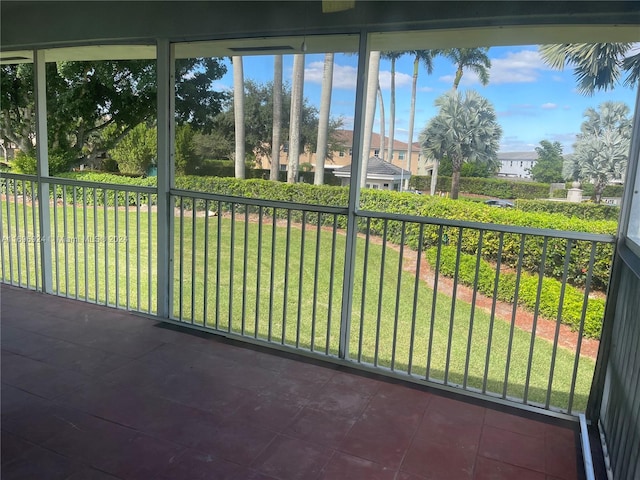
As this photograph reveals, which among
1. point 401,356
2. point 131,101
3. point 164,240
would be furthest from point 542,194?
point 131,101

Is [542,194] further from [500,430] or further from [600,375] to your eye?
[500,430]

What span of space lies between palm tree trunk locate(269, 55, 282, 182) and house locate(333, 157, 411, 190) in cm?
44

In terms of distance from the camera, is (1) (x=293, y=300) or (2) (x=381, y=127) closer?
(2) (x=381, y=127)

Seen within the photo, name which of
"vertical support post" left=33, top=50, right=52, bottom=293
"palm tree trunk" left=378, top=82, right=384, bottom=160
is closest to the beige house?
"palm tree trunk" left=378, top=82, right=384, bottom=160

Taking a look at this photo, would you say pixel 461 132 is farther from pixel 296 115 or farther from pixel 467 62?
pixel 296 115

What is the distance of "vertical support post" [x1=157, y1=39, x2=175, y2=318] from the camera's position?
10.0 feet

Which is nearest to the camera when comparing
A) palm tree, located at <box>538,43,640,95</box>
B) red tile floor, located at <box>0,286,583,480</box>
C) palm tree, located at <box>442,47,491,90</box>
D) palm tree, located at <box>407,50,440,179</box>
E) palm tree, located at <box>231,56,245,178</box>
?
red tile floor, located at <box>0,286,583,480</box>

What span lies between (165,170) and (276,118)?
0.94 m

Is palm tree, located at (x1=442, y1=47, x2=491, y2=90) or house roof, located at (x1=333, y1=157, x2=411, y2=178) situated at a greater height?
palm tree, located at (x1=442, y1=47, x2=491, y2=90)

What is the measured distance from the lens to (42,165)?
12.0 feet

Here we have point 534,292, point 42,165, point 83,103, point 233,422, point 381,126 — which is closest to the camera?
point 233,422

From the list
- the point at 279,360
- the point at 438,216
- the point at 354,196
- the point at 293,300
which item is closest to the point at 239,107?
→ the point at 354,196

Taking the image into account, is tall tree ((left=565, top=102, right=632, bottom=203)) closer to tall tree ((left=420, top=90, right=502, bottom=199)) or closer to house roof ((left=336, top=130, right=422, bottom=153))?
tall tree ((left=420, top=90, right=502, bottom=199))

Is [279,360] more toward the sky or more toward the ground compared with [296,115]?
more toward the ground
